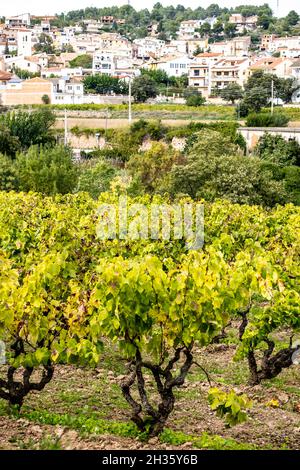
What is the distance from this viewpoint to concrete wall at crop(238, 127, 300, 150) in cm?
3922

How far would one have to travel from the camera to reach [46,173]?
2505 centimetres

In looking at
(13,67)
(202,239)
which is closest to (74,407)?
(202,239)

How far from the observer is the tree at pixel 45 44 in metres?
113

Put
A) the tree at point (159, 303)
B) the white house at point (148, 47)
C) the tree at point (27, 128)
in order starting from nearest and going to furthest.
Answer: the tree at point (159, 303)
the tree at point (27, 128)
the white house at point (148, 47)

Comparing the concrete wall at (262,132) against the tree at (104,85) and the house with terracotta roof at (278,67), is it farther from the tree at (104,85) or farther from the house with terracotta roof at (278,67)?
the house with terracotta roof at (278,67)

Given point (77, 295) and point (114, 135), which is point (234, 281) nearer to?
point (77, 295)

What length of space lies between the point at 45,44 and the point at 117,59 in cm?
2661

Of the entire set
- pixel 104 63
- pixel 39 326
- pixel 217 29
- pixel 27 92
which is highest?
pixel 217 29

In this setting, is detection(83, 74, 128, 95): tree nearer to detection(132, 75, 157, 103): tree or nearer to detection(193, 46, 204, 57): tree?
detection(132, 75, 157, 103): tree

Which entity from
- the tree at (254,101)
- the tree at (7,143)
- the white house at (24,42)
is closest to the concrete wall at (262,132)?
the tree at (254,101)

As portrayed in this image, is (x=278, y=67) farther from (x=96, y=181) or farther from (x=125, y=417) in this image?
(x=125, y=417)

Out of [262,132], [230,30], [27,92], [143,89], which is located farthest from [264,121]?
[230,30]

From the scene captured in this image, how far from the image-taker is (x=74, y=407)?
833 centimetres
